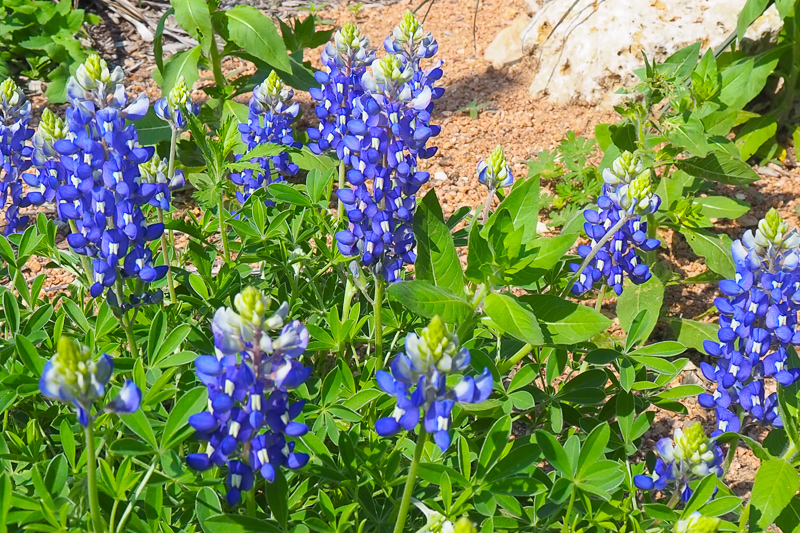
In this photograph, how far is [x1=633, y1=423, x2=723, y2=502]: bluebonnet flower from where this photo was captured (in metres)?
2.06

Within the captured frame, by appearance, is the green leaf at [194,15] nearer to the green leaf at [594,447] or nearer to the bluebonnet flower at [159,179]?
the bluebonnet flower at [159,179]

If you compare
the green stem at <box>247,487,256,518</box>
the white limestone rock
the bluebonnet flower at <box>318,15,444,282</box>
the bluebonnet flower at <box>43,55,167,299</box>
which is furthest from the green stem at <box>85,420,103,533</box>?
the white limestone rock

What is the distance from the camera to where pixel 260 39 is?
3.98m

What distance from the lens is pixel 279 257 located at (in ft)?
9.16

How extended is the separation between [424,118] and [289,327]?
3.26 ft

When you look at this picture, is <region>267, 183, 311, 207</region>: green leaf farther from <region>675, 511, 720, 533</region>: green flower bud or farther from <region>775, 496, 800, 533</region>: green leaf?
<region>775, 496, 800, 533</region>: green leaf

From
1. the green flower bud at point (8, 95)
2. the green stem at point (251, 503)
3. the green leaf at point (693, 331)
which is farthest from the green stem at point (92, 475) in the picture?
the green leaf at point (693, 331)

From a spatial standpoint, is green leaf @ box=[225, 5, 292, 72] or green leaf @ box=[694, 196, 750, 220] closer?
green leaf @ box=[694, 196, 750, 220]

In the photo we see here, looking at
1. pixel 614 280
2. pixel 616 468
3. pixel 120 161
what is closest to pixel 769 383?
pixel 614 280

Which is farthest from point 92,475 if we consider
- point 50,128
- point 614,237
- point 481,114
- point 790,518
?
point 481,114

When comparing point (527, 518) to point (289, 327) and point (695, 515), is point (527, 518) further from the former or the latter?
point (289, 327)

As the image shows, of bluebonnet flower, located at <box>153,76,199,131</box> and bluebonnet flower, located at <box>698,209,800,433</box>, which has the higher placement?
bluebonnet flower, located at <box>153,76,199,131</box>

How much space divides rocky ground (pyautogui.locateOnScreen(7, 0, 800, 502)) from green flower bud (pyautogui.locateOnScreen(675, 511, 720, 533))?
123cm

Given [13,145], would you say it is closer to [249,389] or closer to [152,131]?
[152,131]
